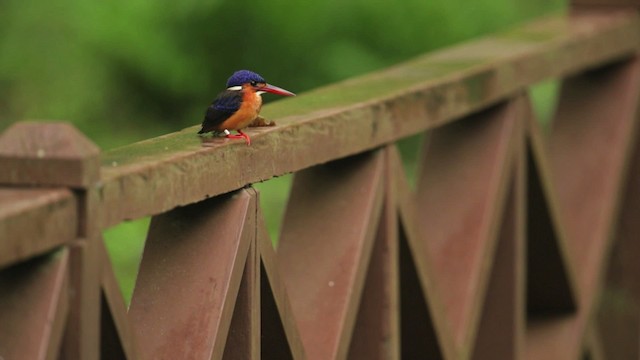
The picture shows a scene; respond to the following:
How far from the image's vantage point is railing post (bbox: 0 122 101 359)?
6.10ft

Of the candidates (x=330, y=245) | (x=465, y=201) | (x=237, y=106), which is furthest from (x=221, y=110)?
(x=465, y=201)

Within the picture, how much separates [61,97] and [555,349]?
378 centimetres

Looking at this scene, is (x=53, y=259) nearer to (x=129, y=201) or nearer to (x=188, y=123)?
(x=129, y=201)

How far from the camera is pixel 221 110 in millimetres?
2391

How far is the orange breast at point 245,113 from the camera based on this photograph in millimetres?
2395

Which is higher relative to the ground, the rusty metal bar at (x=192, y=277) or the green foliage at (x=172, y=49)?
the rusty metal bar at (x=192, y=277)

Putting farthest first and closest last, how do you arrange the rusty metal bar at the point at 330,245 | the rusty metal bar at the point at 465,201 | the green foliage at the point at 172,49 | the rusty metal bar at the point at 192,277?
the green foliage at the point at 172,49, the rusty metal bar at the point at 465,201, the rusty metal bar at the point at 330,245, the rusty metal bar at the point at 192,277

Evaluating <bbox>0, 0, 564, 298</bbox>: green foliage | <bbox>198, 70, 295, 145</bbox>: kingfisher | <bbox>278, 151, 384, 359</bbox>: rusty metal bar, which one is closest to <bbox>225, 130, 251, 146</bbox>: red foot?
<bbox>198, 70, 295, 145</bbox>: kingfisher

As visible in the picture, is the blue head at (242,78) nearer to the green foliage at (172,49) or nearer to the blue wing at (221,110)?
the blue wing at (221,110)

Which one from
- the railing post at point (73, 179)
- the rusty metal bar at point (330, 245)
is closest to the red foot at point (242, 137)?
the rusty metal bar at point (330, 245)

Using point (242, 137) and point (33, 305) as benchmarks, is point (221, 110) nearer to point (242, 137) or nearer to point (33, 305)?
point (242, 137)

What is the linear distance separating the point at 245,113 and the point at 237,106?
0.6 inches

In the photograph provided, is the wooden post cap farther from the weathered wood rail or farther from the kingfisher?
the kingfisher

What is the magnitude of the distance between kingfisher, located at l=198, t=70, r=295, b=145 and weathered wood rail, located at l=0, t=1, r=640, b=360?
32 mm
